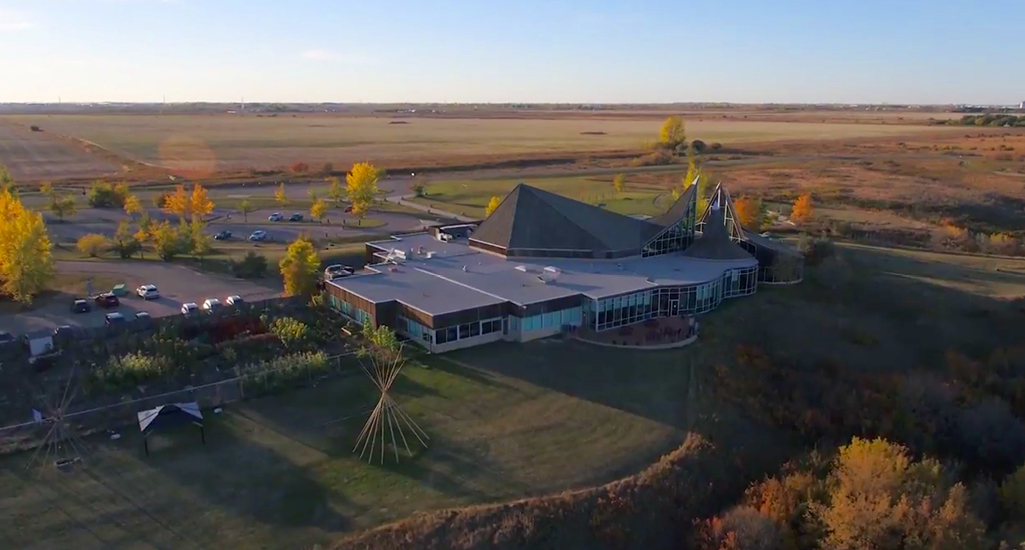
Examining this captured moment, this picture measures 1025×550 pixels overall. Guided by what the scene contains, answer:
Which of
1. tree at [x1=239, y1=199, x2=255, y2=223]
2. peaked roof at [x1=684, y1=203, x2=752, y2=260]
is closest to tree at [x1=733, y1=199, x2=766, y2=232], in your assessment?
peaked roof at [x1=684, y1=203, x2=752, y2=260]

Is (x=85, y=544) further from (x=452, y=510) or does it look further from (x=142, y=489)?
(x=452, y=510)

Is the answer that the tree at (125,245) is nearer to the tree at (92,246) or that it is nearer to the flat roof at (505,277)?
the tree at (92,246)

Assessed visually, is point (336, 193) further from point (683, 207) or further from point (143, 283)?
point (683, 207)

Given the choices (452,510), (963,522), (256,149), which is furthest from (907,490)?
(256,149)

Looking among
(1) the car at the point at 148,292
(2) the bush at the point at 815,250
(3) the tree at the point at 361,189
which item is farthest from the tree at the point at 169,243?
(2) the bush at the point at 815,250

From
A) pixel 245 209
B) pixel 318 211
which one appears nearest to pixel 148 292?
pixel 318 211

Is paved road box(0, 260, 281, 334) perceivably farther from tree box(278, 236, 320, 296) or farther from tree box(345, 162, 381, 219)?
tree box(345, 162, 381, 219)
